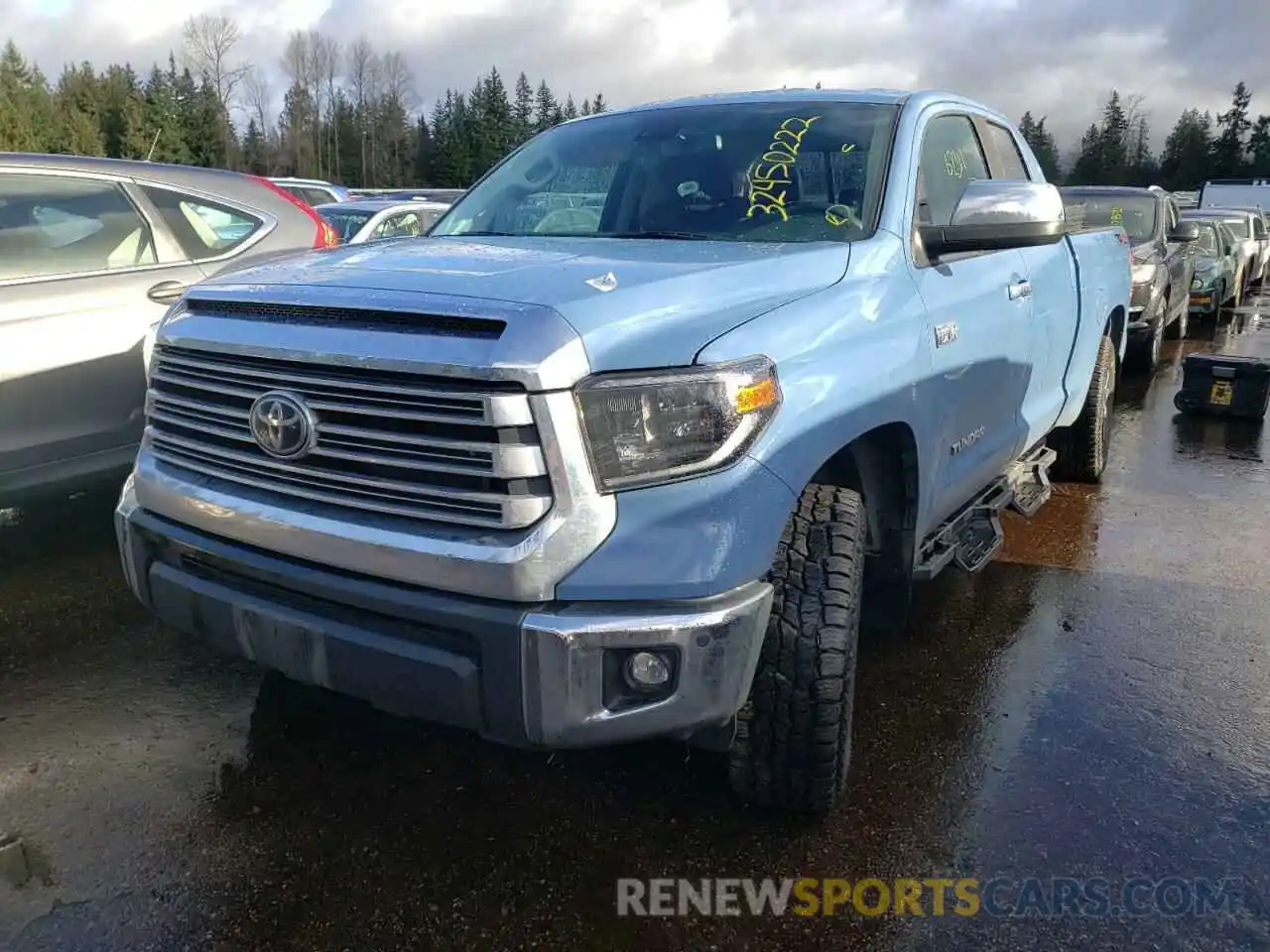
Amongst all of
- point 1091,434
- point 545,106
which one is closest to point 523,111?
point 545,106

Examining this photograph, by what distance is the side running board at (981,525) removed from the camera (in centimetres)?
350

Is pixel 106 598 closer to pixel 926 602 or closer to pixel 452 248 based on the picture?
pixel 452 248

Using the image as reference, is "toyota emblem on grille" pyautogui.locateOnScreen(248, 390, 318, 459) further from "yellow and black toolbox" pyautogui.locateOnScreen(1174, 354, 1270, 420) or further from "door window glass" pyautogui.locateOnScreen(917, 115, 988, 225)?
"yellow and black toolbox" pyautogui.locateOnScreen(1174, 354, 1270, 420)

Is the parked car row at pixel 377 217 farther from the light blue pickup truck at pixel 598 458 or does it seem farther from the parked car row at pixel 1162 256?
the light blue pickup truck at pixel 598 458

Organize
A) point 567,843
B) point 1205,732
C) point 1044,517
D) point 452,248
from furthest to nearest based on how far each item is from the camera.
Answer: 1. point 1044,517
2. point 1205,732
3. point 452,248
4. point 567,843

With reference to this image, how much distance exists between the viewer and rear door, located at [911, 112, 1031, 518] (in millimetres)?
3152

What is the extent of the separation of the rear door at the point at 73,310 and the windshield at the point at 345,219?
5.68 meters

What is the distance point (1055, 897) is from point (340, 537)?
1.88 m

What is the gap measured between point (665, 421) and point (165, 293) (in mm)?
3213

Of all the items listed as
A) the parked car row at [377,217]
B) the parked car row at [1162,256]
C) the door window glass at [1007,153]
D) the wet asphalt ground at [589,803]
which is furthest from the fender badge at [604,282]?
the parked car row at [377,217]

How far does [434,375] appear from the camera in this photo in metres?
2.17

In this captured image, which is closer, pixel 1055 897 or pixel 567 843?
pixel 1055 897

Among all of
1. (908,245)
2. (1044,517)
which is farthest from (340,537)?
(1044,517)

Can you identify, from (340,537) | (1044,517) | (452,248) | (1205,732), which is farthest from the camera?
(1044,517)
